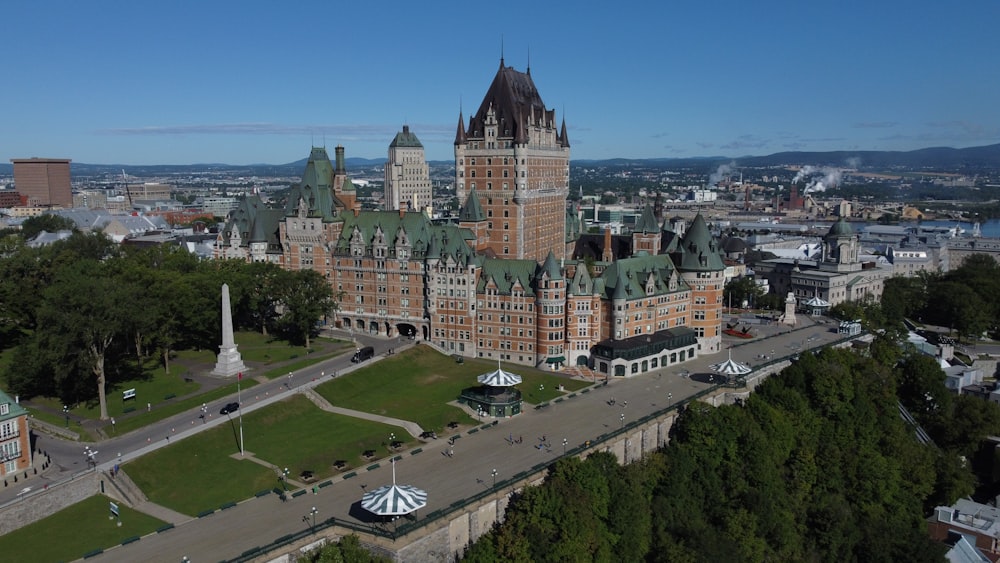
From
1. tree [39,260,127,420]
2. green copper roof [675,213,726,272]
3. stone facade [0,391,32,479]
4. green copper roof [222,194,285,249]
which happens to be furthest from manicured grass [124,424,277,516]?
green copper roof [675,213,726,272]

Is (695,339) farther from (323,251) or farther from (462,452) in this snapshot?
(323,251)

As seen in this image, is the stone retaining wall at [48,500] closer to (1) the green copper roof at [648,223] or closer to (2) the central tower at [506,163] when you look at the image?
(2) the central tower at [506,163]

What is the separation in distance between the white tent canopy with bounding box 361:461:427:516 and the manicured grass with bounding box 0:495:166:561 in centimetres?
1873

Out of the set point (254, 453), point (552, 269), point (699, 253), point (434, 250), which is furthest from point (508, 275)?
point (254, 453)

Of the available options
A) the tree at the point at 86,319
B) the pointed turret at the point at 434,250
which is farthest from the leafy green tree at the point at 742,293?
the tree at the point at 86,319

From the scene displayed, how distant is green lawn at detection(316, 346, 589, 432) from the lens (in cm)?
9656

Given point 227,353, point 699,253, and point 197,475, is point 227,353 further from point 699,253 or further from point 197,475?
point 699,253

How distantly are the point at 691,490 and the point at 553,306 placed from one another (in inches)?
1474

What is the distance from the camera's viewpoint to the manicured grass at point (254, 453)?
7319 centimetres

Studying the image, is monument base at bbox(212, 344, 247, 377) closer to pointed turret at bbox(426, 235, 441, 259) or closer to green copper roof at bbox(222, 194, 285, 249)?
pointed turret at bbox(426, 235, 441, 259)

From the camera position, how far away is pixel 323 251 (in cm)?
13750

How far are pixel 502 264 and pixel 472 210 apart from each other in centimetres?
1967

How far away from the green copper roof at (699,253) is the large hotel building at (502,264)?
0.25m

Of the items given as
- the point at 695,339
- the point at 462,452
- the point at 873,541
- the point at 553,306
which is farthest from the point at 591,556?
the point at 695,339
